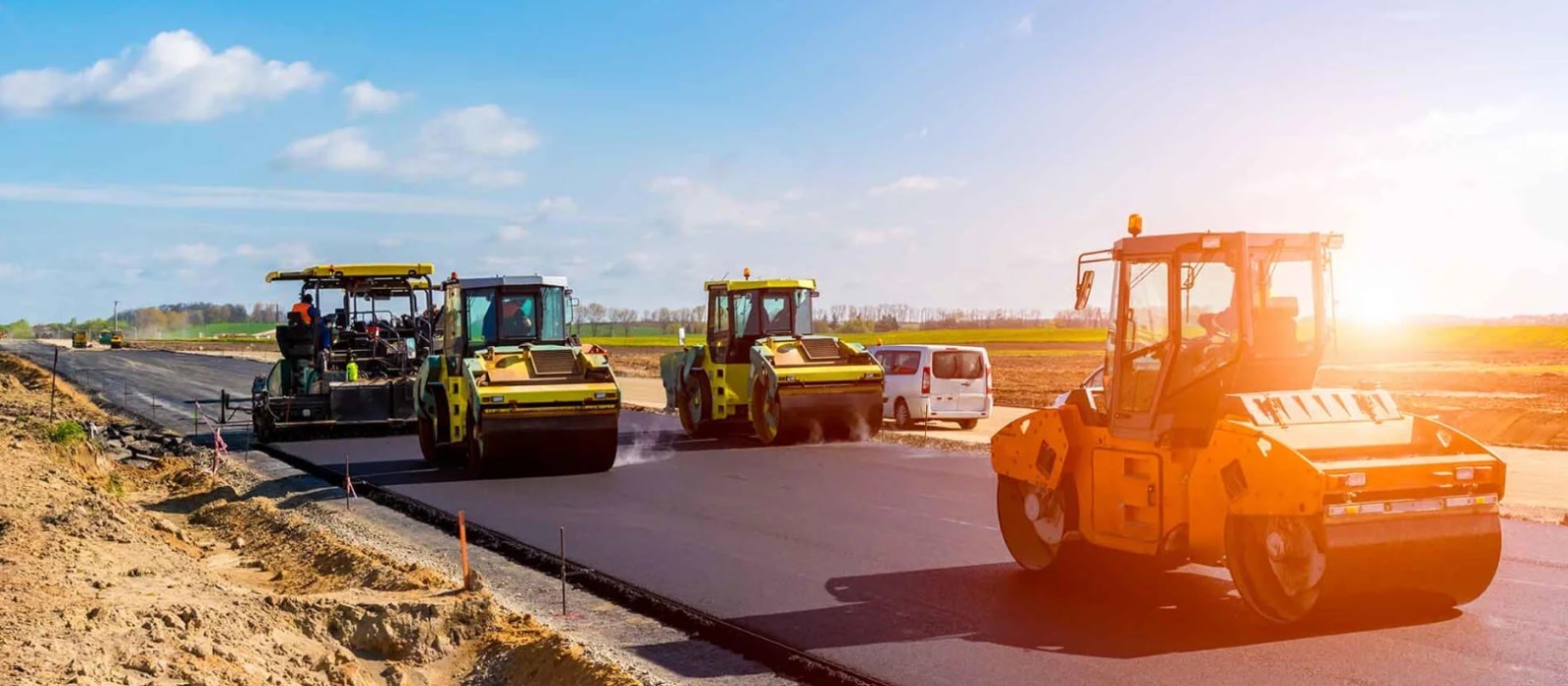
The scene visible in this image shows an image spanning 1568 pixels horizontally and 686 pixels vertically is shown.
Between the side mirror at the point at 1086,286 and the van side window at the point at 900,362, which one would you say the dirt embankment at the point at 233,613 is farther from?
the van side window at the point at 900,362

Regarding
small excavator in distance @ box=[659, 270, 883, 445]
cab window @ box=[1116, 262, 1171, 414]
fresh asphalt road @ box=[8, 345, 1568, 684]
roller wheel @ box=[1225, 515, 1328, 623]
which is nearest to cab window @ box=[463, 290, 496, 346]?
fresh asphalt road @ box=[8, 345, 1568, 684]

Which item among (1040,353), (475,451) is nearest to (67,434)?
(475,451)

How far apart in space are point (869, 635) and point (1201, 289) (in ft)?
10.3

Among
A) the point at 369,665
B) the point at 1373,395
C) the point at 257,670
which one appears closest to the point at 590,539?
the point at 369,665

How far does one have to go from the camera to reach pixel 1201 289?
9125 mm

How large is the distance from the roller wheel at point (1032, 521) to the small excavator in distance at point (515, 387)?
25.3ft

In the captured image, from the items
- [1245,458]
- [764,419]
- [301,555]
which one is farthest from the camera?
[764,419]

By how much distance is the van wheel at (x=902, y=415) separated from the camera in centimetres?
2488

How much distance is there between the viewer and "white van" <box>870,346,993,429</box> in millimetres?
24453

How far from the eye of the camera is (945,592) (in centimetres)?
963

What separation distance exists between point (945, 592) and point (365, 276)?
16833 millimetres

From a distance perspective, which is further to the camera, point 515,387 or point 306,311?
point 306,311

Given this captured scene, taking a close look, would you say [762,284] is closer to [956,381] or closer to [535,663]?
[956,381]

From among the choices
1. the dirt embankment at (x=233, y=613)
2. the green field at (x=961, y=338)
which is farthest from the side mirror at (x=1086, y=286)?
the green field at (x=961, y=338)
